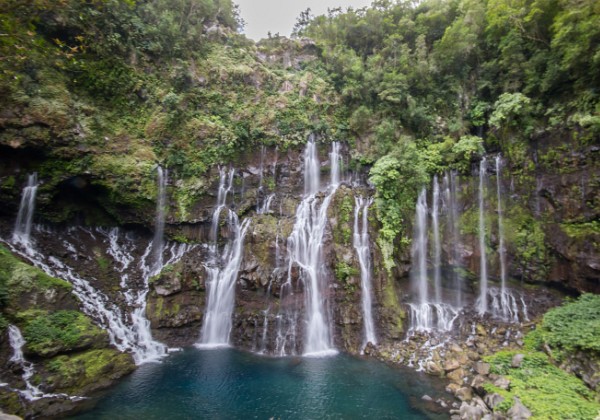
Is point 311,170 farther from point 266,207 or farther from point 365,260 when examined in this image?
point 365,260

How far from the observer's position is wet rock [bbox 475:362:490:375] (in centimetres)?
996

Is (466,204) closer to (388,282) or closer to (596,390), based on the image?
(388,282)

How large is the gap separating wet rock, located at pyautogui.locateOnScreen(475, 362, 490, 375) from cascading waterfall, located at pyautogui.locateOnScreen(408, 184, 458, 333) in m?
3.13

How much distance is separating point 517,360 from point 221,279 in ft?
39.5

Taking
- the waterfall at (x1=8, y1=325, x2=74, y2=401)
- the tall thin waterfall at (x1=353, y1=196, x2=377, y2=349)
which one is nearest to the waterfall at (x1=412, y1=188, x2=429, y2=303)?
the tall thin waterfall at (x1=353, y1=196, x2=377, y2=349)

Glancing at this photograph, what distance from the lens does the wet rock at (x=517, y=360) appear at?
9802mm

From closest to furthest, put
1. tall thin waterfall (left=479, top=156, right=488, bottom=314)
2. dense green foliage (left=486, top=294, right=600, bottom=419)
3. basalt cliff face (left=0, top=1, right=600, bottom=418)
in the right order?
dense green foliage (left=486, top=294, right=600, bottom=419)
basalt cliff face (left=0, top=1, right=600, bottom=418)
tall thin waterfall (left=479, top=156, right=488, bottom=314)

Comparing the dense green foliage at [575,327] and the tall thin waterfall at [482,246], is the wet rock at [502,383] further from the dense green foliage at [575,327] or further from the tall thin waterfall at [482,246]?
the tall thin waterfall at [482,246]

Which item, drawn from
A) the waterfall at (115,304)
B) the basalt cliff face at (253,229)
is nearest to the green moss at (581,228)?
the basalt cliff face at (253,229)

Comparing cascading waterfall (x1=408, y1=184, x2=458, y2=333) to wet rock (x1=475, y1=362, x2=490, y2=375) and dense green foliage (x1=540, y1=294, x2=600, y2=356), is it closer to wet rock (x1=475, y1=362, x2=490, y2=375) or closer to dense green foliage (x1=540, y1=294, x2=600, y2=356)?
wet rock (x1=475, y1=362, x2=490, y2=375)

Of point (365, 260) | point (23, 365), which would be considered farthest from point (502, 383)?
point (23, 365)

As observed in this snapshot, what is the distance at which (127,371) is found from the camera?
34.5ft

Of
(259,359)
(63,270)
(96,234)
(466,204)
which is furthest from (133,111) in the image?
(466,204)

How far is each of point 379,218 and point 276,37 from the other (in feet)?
65.8
